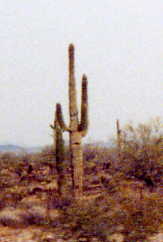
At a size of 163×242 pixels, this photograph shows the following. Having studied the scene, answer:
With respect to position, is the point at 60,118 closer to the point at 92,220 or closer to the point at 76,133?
the point at 76,133

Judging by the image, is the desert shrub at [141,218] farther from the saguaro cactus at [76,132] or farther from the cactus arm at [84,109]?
the cactus arm at [84,109]

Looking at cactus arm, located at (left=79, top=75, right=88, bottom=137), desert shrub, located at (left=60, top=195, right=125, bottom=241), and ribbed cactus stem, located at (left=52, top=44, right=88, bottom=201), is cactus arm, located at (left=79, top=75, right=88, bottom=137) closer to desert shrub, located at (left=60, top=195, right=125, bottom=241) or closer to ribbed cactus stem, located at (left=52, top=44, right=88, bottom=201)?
ribbed cactus stem, located at (left=52, top=44, right=88, bottom=201)

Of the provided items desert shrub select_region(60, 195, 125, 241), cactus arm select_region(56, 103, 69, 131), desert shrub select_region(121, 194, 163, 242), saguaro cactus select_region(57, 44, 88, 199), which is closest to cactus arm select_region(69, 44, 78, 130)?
saguaro cactus select_region(57, 44, 88, 199)

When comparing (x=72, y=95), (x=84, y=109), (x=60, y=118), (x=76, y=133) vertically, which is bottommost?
(x=76, y=133)

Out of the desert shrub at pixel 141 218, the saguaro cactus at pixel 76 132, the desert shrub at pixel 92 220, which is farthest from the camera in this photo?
the saguaro cactus at pixel 76 132

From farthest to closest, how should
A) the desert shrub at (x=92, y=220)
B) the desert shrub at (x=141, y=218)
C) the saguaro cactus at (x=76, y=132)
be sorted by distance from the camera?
the saguaro cactus at (x=76, y=132) < the desert shrub at (x=92, y=220) < the desert shrub at (x=141, y=218)

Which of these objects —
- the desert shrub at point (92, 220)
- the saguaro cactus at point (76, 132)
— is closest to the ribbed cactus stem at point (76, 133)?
the saguaro cactus at point (76, 132)

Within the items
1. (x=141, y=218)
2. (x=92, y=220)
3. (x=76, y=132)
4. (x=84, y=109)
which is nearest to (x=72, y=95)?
(x=84, y=109)

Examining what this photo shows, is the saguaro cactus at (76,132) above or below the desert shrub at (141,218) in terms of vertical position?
above

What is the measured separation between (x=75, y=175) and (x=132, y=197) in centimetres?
252

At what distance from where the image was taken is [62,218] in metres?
9.62

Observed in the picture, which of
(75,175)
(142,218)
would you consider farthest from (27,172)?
(142,218)

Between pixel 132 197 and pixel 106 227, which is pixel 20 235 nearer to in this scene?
pixel 106 227

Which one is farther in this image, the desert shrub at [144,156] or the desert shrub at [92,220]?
the desert shrub at [144,156]
